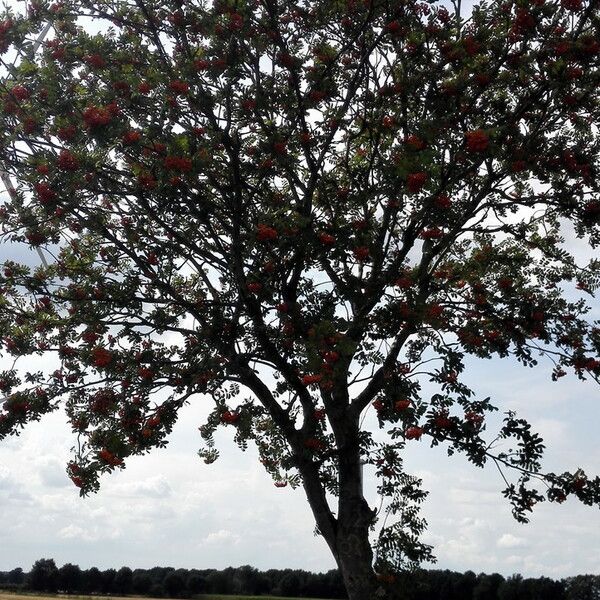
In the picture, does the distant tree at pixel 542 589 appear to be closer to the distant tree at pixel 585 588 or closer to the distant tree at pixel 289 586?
the distant tree at pixel 585 588

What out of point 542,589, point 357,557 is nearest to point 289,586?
point 542,589

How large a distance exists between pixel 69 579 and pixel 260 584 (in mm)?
3789

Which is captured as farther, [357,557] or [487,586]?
[487,586]

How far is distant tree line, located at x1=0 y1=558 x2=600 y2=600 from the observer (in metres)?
14.3

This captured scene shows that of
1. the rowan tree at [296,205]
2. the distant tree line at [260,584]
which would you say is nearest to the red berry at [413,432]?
the rowan tree at [296,205]

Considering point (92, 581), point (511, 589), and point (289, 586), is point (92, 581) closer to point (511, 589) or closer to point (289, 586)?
point (289, 586)

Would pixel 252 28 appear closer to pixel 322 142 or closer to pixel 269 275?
pixel 322 142

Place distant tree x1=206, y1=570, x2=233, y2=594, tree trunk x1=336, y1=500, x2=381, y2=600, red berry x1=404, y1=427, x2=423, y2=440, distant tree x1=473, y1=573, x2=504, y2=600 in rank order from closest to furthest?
1. red berry x1=404, y1=427, x2=423, y2=440
2. tree trunk x1=336, y1=500, x2=381, y2=600
3. distant tree x1=473, y1=573, x2=504, y2=600
4. distant tree x1=206, y1=570, x2=233, y2=594

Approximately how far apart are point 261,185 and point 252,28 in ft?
6.42

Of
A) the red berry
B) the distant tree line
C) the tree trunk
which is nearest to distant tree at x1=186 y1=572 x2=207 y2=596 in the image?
the distant tree line

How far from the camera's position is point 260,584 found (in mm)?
16266

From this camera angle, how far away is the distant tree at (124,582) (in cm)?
1614

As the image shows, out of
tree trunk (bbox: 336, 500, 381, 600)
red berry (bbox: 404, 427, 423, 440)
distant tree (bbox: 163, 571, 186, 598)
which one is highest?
red berry (bbox: 404, 427, 423, 440)

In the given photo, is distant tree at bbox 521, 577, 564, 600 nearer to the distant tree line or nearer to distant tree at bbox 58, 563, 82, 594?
the distant tree line
